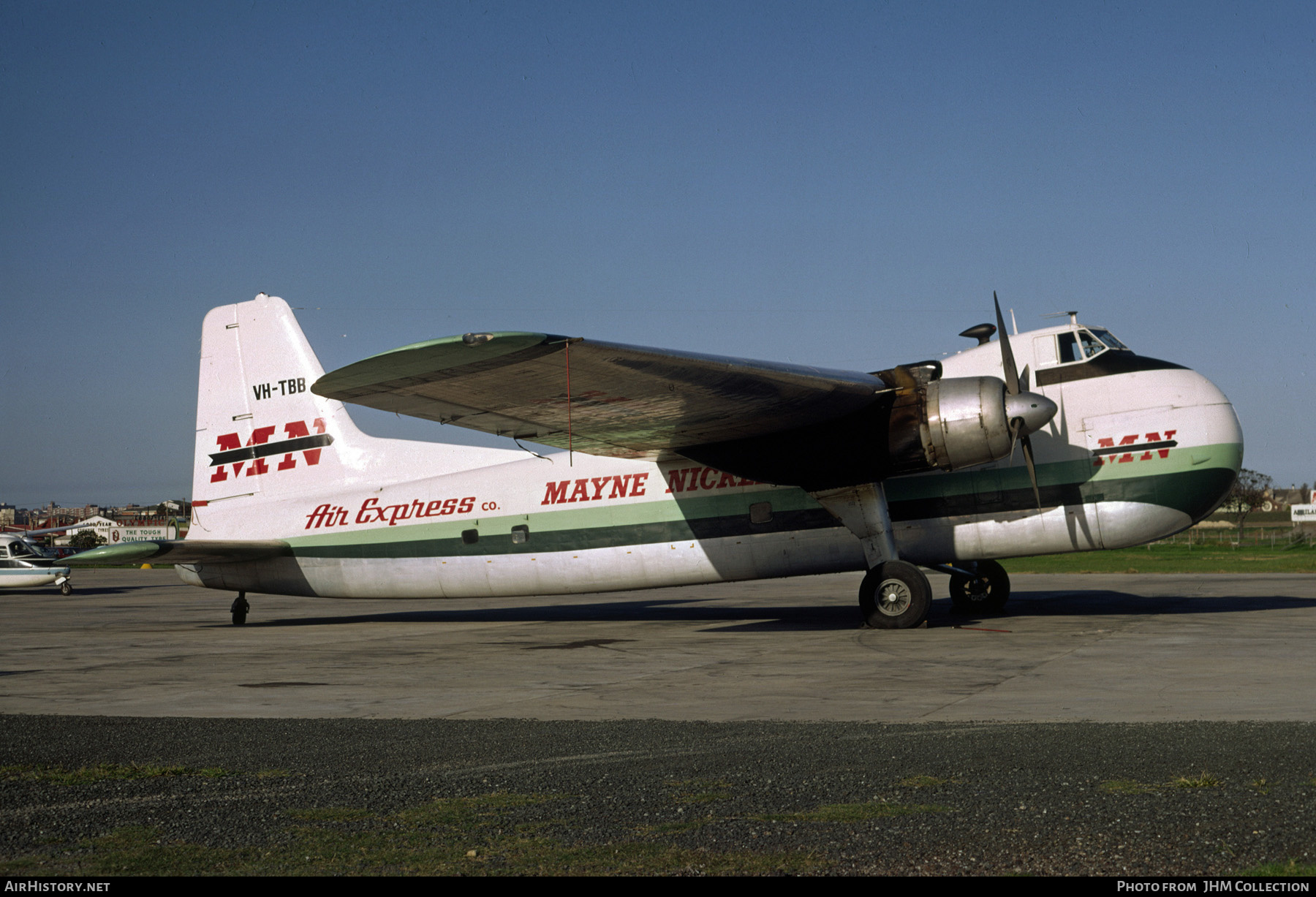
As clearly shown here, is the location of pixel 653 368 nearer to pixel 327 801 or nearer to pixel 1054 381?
pixel 1054 381

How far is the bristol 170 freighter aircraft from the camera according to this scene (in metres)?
14.1

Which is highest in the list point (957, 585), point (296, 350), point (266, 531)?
point (296, 350)

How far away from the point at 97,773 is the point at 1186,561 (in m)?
41.5

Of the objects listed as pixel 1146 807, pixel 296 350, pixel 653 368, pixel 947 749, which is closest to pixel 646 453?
pixel 653 368

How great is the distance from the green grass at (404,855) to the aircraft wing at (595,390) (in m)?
7.02

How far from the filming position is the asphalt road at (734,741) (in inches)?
182

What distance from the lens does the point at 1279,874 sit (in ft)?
12.7

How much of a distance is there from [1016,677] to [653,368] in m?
5.78

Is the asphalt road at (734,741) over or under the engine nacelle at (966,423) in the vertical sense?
under

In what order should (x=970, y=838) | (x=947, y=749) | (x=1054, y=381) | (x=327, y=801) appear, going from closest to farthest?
(x=970, y=838)
(x=327, y=801)
(x=947, y=749)
(x=1054, y=381)

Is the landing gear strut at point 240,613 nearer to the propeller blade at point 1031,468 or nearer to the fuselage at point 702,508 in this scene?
the fuselage at point 702,508

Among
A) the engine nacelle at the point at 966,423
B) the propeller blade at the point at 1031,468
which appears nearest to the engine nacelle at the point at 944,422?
the engine nacelle at the point at 966,423

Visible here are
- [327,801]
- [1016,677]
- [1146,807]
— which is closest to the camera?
[1146,807]

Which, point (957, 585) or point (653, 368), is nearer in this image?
point (653, 368)
